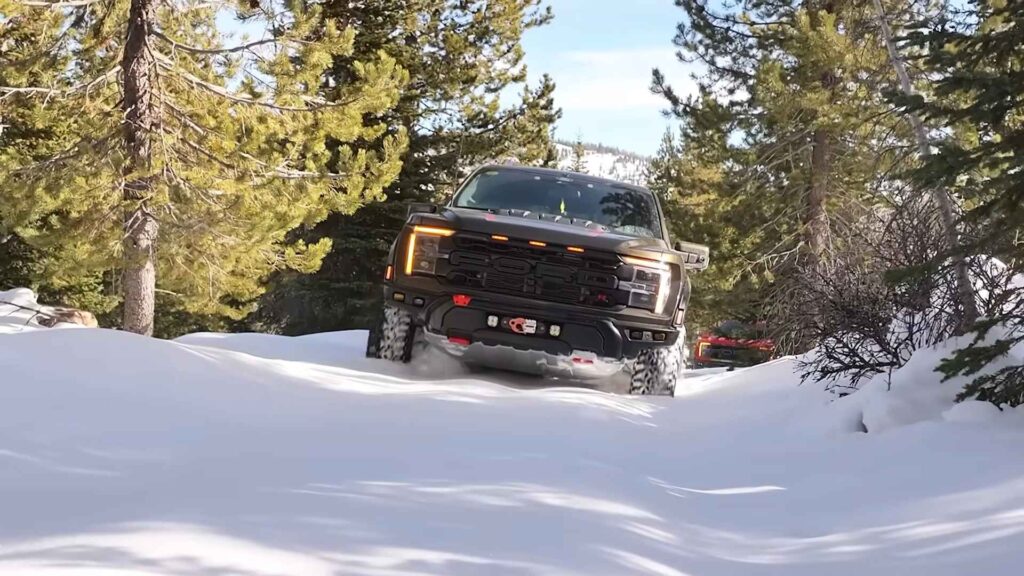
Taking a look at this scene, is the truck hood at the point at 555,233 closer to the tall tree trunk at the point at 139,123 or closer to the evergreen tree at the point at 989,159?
the evergreen tree at the point at 989,159

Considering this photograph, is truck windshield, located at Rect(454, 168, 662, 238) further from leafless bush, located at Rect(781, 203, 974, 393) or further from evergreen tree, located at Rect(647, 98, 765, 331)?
evergreen tree, located at Rect(647, 98, 765, 331)

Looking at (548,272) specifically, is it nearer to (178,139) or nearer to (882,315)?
(882,315)

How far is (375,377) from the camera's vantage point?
6.93m

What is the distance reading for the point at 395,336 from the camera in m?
7.56

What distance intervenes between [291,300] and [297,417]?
20.0 metres

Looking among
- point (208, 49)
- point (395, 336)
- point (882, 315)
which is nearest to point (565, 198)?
point (395, 336)

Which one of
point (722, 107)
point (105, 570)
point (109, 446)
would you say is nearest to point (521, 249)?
point (109, 446)

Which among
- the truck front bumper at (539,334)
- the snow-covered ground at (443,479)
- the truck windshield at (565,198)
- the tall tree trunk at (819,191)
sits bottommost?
the snow-covered ground at (443,479)

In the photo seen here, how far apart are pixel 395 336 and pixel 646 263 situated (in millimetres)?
2072

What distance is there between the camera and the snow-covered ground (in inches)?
116

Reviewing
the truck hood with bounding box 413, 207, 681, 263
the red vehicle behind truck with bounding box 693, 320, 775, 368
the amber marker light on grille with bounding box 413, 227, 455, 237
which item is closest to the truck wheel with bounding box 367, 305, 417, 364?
the amber marker light on grille with bounding box 413, 227, 455, 237

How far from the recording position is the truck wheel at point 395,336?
7480 millimetres

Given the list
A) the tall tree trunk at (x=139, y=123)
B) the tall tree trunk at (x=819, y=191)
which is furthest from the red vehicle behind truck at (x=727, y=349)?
the tall tree trunk at (x=139, y=123)

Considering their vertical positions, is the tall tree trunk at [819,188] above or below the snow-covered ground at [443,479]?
above
